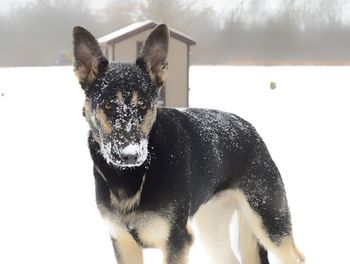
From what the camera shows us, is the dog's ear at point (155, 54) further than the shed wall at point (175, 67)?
No

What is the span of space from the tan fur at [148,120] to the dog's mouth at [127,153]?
12 centimetres

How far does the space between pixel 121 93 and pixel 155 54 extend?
448 mm

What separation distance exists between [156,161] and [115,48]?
11989mm

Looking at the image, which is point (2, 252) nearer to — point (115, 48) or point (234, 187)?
point (234, 187)

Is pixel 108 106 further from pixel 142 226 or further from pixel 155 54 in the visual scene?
pixel 142 226

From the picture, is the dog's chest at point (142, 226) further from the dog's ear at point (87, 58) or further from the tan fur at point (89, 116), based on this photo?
the dog's ear at point (87, 58)

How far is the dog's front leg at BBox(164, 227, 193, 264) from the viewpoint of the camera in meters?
3.17

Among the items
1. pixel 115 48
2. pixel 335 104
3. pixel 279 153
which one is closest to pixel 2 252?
pixel 279 153

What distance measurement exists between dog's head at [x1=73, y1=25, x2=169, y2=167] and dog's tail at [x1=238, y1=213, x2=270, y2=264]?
1.53 metres

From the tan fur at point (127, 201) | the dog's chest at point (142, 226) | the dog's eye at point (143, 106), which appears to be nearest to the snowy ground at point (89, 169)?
the dog's chest at point (142, 226)

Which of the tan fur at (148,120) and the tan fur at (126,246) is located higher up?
the tan fur at (148,120)

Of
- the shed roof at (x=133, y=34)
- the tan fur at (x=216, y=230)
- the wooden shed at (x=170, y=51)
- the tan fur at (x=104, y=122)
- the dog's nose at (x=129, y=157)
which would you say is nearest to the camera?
the dog's nose at (x=129, y=157)

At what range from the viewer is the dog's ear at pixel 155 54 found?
3.23 m

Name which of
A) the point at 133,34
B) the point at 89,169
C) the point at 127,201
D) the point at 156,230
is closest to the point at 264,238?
the point at 156,230
